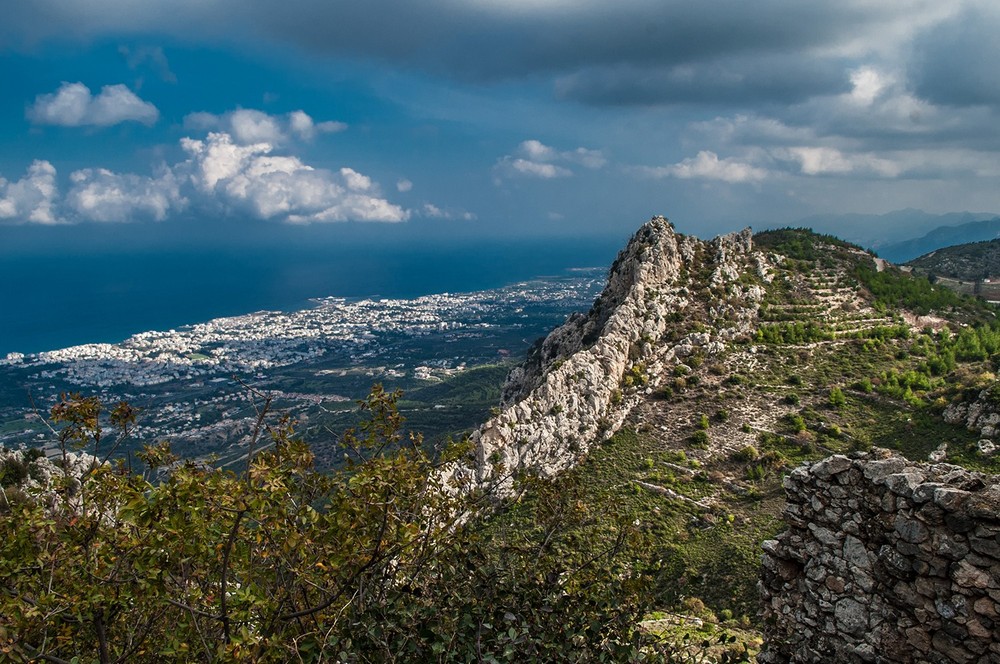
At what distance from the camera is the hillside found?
5.91 m

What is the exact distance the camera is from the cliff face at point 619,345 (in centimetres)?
2806

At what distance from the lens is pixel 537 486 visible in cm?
808

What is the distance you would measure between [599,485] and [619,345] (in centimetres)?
1005

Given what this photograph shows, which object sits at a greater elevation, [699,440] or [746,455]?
[699,440]

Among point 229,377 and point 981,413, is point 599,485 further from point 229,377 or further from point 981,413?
point 229,377

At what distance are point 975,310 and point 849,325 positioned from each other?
17061 millimetres

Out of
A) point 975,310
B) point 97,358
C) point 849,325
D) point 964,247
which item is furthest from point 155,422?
point 964,247

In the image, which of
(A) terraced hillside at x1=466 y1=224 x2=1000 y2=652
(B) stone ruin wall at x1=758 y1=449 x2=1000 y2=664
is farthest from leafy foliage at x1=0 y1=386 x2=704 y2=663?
(A) terraced hillside at x1=466 y1=224 x2=1000 y2=652

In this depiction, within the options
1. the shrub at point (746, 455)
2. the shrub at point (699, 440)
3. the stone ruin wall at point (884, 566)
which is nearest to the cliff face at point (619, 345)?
the shrub at point (699, 440)

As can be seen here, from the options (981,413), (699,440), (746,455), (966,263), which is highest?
(966,263)

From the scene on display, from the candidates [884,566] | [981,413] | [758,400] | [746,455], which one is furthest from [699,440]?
[884,566]

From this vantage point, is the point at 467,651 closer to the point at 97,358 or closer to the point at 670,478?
the point at 670,478

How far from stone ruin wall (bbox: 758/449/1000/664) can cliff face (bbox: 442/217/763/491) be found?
44.5 ft

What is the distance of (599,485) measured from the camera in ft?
84.6
